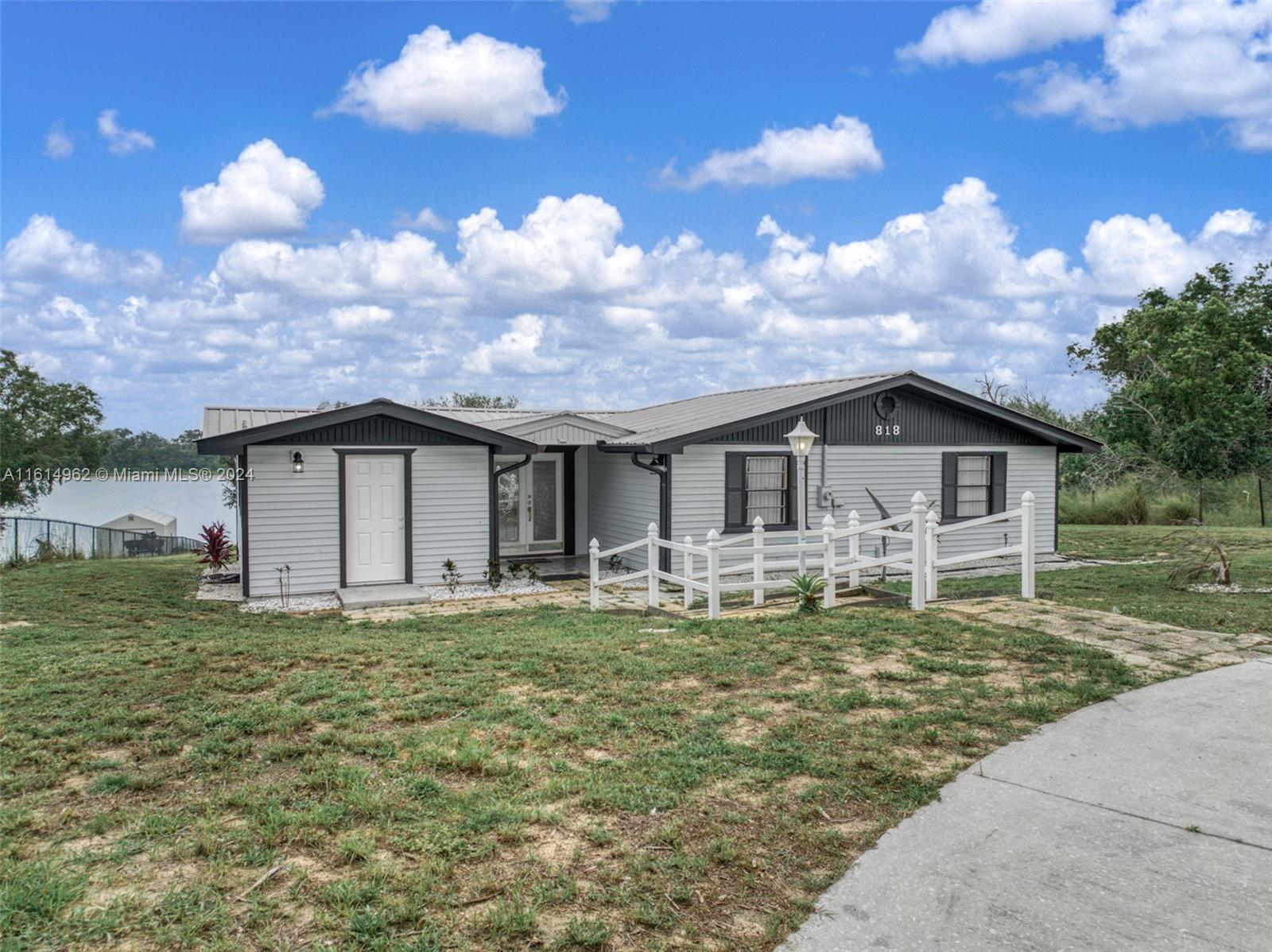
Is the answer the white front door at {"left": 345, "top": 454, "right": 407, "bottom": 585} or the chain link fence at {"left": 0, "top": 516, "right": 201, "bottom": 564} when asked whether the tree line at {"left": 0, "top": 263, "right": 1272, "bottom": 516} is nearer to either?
the chain link fence at {"left": 0, "top": 516, "right": 201, "bottom": 564}

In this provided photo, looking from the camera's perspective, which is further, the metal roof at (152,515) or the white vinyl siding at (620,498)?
the metal roof at (152,515)

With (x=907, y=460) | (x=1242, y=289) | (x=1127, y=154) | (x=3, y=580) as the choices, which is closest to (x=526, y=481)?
(x=907, y=460)

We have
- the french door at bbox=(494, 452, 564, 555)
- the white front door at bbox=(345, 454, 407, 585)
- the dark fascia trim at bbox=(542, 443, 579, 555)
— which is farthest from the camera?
the dark fascia trim at bbox=(542, 443, 579, 555)

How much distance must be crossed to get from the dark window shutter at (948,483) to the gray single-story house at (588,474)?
33 millimetres

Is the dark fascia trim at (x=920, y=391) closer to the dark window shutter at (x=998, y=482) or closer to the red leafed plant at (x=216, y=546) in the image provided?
the dark window shutter at (x=998, y=482)

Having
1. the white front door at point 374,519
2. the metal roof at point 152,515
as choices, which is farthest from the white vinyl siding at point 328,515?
the metal roof at point 152,515

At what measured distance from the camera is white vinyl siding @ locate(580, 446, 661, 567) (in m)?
14.6

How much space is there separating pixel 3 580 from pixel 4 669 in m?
9.02

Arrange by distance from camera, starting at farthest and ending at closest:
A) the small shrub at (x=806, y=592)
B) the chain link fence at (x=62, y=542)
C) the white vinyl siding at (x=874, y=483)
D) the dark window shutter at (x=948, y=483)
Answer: the chain link fence at (x=62, y=542), the dark window shutter at (x=948, y=483), the white vinyl siding at (x=874, y=483), the small shrub at (x=806, y=592)

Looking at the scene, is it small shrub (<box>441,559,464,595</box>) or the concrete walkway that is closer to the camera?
the concrete walkway

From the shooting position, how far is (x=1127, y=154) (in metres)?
17.3

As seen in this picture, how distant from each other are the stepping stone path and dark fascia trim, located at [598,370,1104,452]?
517 cm

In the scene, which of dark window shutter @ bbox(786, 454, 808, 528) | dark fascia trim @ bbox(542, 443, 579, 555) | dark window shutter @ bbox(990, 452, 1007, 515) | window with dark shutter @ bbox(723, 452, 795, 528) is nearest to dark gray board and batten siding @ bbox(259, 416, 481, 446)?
dark fascia trim @ bbox(542, 443, 579, 555)

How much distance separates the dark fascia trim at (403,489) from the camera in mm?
12844
